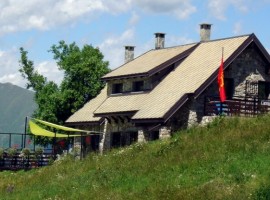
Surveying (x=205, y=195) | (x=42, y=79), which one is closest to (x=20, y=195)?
(x=205, y=195)

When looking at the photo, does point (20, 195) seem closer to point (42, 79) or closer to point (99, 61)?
point (99, 61)

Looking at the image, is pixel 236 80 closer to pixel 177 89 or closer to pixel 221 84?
pixel 177 89

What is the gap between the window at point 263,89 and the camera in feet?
160

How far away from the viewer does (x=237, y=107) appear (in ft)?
145

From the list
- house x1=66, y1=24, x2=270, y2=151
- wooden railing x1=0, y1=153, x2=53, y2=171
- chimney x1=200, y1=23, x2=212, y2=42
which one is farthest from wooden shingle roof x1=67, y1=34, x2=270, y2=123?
wooden railing x1=0, y1=153, x2=53, y2=171

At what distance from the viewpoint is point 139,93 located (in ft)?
168

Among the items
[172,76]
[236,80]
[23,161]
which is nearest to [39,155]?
[23,161]

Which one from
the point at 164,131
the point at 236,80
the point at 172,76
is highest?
the point at 172,76

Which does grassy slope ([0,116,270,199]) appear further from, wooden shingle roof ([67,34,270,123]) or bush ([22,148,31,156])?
bush ([22,148,31,156])

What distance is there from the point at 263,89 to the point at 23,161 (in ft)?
47.5

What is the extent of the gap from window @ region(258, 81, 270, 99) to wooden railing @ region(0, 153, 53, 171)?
12611mm

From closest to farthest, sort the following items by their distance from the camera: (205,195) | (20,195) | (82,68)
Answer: (205,195) → (20,195) → (82,68)

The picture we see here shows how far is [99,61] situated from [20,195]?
92.9 ft

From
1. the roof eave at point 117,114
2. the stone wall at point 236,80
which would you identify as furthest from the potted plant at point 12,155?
the stone wall at point 236,80
